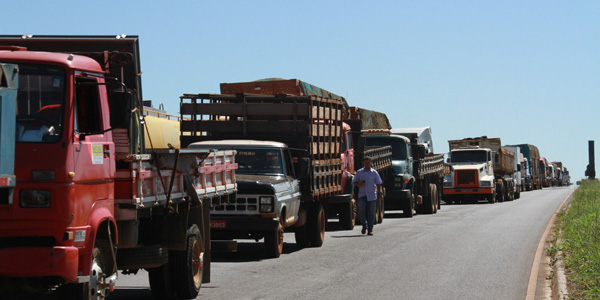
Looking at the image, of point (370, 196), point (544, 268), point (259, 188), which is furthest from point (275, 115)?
point (544, 268)

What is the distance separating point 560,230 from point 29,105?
16212mm

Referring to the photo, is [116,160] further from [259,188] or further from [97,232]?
[259,188]

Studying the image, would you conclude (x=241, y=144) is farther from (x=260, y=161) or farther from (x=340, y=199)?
(x=340, y=199)

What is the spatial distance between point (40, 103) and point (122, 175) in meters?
1.28

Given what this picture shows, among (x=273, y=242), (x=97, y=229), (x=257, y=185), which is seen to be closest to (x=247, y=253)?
(x=273, y=242)

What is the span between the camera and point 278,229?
51.5 ft

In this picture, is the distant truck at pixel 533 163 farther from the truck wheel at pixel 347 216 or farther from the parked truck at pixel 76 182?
the parked truck at pixel 76 182

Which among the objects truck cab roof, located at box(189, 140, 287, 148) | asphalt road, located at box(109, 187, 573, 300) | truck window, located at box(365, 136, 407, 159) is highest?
truck window, located at box(365, 136, 407, 159)

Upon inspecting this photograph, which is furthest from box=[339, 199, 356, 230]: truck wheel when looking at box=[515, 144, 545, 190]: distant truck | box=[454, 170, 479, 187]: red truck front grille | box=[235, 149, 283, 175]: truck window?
box=[515, 144, 545, 190]: distant truck

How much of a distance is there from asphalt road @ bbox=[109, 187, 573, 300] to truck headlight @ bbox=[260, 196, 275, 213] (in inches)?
33.4

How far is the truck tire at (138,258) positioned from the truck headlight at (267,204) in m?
5.73

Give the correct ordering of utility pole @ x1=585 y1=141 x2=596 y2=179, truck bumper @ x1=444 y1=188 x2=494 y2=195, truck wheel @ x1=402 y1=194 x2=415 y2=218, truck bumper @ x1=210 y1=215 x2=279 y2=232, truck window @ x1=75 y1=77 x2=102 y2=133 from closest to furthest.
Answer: truck window @ x1=75 y1=77 x2=102 y2=133 < truck bumper @ x1=210 y1=215 x2=279 y2=232 < truck wheel @ x1=402 y1=194 x2=415 y2=218 < truck bumper @ x1=444 y1=188 x2=494 y2=195 < utility pole @ x1=585 y1=141 x2=596 y2=179

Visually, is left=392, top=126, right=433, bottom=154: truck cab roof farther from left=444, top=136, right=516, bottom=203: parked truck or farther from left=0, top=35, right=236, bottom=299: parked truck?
left=0, top=35, right=236, bottom=299: parked truck

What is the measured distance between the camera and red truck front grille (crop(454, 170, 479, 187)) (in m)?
44.6
